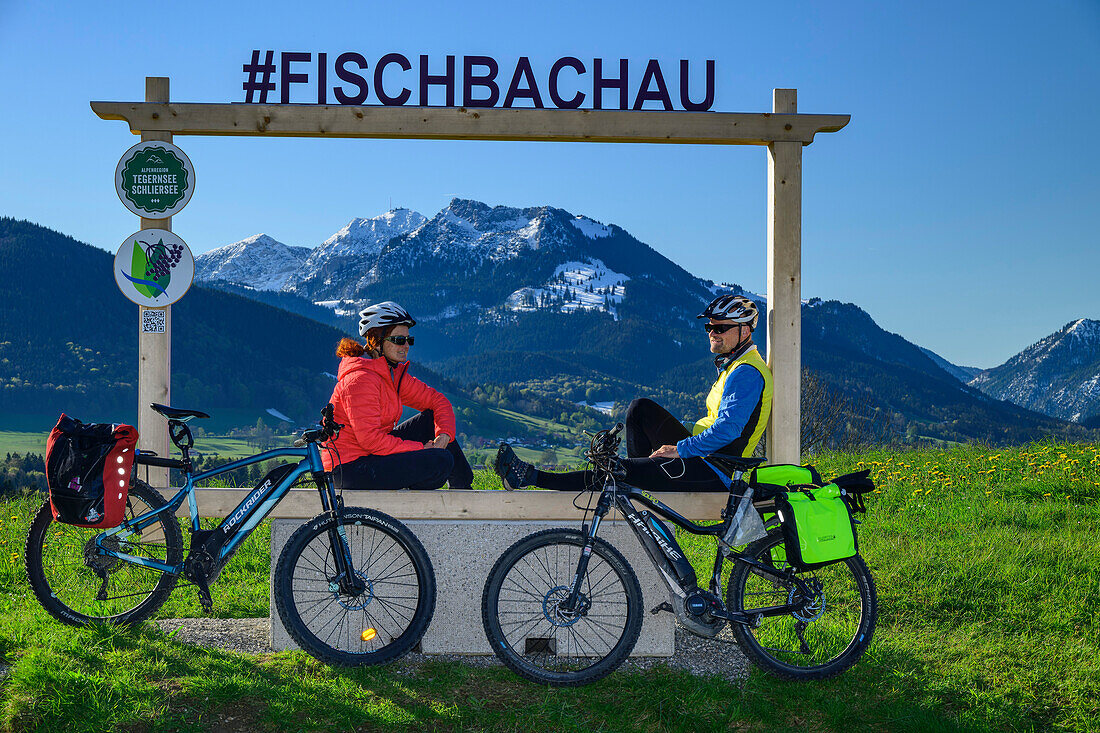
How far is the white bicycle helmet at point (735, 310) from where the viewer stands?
16.4 ft

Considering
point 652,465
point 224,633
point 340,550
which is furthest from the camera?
point 224,633

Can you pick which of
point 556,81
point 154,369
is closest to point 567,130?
point 556,81

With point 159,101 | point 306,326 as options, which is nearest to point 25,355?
point 306,326

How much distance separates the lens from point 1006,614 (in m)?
5.96

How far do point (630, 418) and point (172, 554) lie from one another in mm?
2811

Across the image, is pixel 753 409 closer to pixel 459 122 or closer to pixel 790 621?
pixel 790 621

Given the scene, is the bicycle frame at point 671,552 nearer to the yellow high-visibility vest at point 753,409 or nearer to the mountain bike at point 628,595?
the mountain bike at point 628,595

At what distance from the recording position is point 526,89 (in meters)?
5.69

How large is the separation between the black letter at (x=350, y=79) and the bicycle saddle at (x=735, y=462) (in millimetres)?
3242

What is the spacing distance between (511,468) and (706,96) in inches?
112

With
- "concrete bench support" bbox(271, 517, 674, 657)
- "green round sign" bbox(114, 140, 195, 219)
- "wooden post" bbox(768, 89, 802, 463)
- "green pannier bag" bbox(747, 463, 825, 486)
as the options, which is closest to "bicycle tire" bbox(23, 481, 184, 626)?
"concrete bench support" bbox(271, 517, 674, 657)

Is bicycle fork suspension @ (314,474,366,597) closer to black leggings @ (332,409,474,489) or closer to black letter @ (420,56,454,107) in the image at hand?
black leggings @ (332,409,474,489)

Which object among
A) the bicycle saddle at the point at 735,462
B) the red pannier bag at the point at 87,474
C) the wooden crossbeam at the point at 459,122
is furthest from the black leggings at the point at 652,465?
the red pannier bag at the point at 87,474

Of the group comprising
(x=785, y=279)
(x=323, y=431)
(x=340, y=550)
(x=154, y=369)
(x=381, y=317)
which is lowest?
(x=340, y=550)
